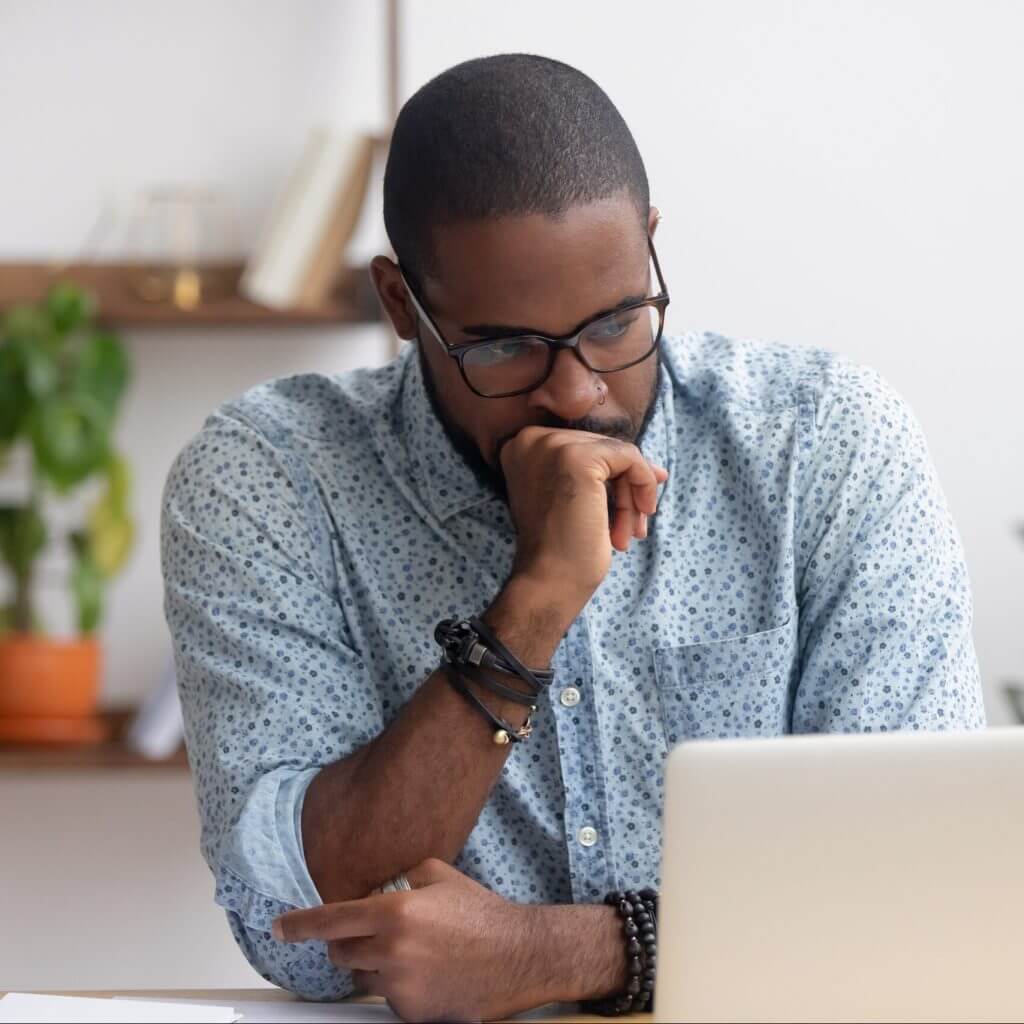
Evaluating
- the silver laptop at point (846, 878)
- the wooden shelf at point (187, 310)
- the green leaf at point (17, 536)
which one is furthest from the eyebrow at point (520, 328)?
the green leaf at point (17, 536)

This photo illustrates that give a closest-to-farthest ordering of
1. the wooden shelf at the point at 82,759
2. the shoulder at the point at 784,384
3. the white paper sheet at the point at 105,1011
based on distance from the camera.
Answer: the white paper sheet at the point at 105,1011
the shoulder at the point at 784,384
the wooden shelf at the point at 82,759

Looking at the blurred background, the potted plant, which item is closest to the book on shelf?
the blurred background

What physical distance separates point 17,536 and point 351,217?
715mm

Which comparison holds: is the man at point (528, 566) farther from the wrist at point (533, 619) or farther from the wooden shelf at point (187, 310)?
the wooden shelf at point (187, 310)

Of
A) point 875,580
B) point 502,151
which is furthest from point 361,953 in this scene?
point 502,151

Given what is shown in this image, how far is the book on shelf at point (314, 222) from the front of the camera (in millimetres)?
2324

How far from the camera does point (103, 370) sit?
7.86 feet

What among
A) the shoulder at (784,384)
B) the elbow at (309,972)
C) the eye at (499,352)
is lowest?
the elbow at (309,972)

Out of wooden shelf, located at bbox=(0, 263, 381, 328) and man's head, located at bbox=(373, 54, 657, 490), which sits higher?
man's head, located at bbox=(373, 54, 657, 490)

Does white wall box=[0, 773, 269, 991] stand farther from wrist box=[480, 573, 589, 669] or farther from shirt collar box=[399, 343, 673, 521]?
wrist box=[480, 573, 589, 669]

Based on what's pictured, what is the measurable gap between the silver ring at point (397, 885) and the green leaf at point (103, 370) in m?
1.36

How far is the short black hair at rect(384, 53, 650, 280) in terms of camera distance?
1.32 metres

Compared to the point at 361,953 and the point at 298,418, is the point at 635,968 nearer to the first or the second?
the point at 361,953

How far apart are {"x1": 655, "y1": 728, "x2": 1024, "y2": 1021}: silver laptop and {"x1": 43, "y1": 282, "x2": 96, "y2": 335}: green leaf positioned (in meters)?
1.76
